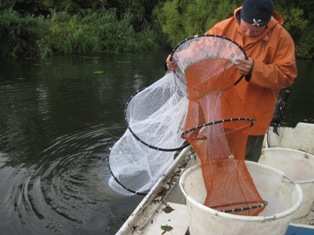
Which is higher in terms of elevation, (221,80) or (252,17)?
(252,17)

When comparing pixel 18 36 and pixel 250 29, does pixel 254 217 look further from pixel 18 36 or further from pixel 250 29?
pixel 18 36

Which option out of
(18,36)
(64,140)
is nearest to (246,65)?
(64,140)

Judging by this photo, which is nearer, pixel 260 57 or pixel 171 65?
pixel 260 57

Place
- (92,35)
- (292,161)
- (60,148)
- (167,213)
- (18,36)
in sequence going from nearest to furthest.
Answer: (167,213) → (292,161) → (60,148) → (18,36) → (92,35)

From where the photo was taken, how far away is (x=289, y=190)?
9.61 feet

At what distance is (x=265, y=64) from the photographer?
114 inches

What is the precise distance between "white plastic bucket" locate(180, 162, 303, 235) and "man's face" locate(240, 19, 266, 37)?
85 cm

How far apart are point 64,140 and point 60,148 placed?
1.29ft

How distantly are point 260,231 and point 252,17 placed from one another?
1304 millimetres

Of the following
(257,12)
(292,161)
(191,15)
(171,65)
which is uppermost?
(257,12)

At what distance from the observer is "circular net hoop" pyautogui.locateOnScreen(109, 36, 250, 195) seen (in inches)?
115

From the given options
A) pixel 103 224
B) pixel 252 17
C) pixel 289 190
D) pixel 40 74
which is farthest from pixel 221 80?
pixel 40 74

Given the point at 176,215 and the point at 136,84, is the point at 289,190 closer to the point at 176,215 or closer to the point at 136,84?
the point at 176,215

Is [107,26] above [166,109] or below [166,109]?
below
